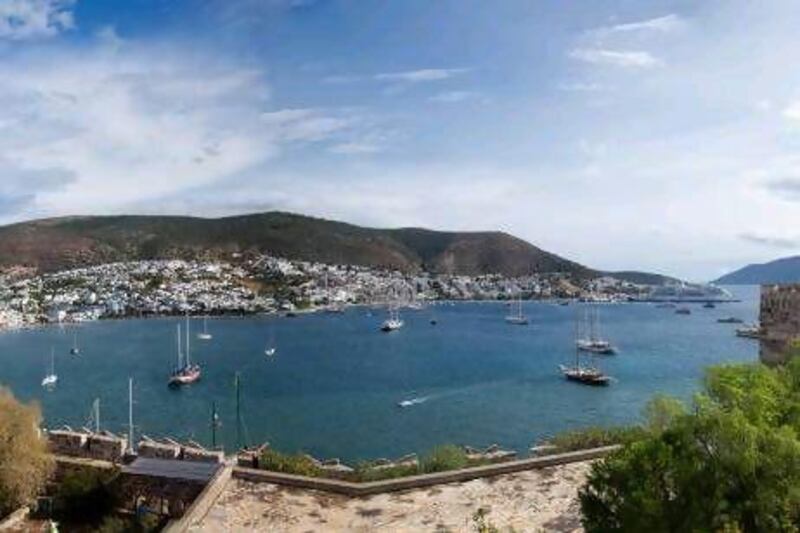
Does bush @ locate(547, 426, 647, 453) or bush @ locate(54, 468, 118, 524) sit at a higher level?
bush @ locate(547, 426, 647, 453)

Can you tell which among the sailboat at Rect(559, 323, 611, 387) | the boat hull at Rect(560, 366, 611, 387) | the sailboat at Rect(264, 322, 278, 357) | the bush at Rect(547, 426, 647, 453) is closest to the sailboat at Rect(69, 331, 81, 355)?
the sailboat at Rect(264, 322, 278, 357)

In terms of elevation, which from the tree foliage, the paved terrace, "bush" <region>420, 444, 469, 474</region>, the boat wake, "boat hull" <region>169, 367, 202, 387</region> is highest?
the tree foliage

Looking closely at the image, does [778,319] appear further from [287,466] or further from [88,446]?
[88,446]

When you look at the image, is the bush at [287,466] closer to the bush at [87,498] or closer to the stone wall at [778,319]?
the bush at [87,498]

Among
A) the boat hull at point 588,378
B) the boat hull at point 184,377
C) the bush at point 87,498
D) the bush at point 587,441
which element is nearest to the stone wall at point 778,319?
the bush at point 587,441

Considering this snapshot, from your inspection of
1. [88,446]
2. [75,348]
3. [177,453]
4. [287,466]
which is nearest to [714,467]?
[287,466]

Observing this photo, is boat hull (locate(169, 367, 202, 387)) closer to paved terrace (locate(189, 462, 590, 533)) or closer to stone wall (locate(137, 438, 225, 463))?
stone wall (locate(137, 438, 225, 463))
